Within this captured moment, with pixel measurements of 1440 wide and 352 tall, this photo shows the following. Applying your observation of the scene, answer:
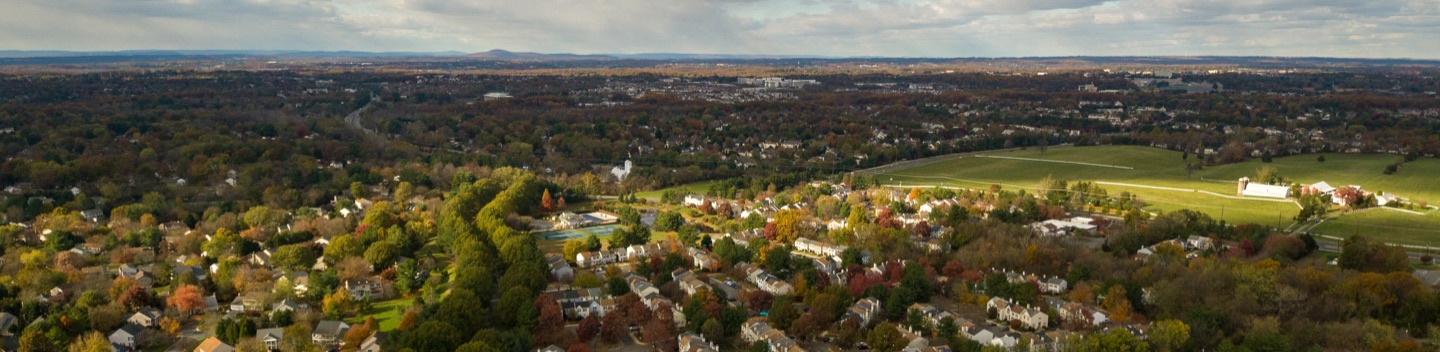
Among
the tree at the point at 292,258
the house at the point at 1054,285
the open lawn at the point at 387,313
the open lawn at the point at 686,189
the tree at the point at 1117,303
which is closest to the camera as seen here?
the tree at the point at 1117,303

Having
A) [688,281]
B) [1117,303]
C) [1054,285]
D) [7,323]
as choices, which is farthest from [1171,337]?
[7,323]

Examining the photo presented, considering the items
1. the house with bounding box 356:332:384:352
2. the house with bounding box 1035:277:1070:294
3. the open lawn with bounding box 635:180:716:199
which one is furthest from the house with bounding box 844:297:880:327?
the open lawn with bounding box 635:180:716:199

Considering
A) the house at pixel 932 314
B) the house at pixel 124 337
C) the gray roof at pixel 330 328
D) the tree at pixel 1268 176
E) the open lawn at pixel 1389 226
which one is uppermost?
the tree at pixel 1268 176

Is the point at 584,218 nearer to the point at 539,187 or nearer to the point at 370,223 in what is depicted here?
the point at 539,187

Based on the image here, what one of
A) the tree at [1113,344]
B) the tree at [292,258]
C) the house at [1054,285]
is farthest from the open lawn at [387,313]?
the house at [1054,285]

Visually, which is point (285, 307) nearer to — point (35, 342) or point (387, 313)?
point (387, 313)

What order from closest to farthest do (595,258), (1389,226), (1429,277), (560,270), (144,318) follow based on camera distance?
(144,318)
(1429,277)
(560,270)
(595,258)
(1389,226)

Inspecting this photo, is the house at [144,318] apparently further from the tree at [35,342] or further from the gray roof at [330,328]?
the gray roof at [330,328]
